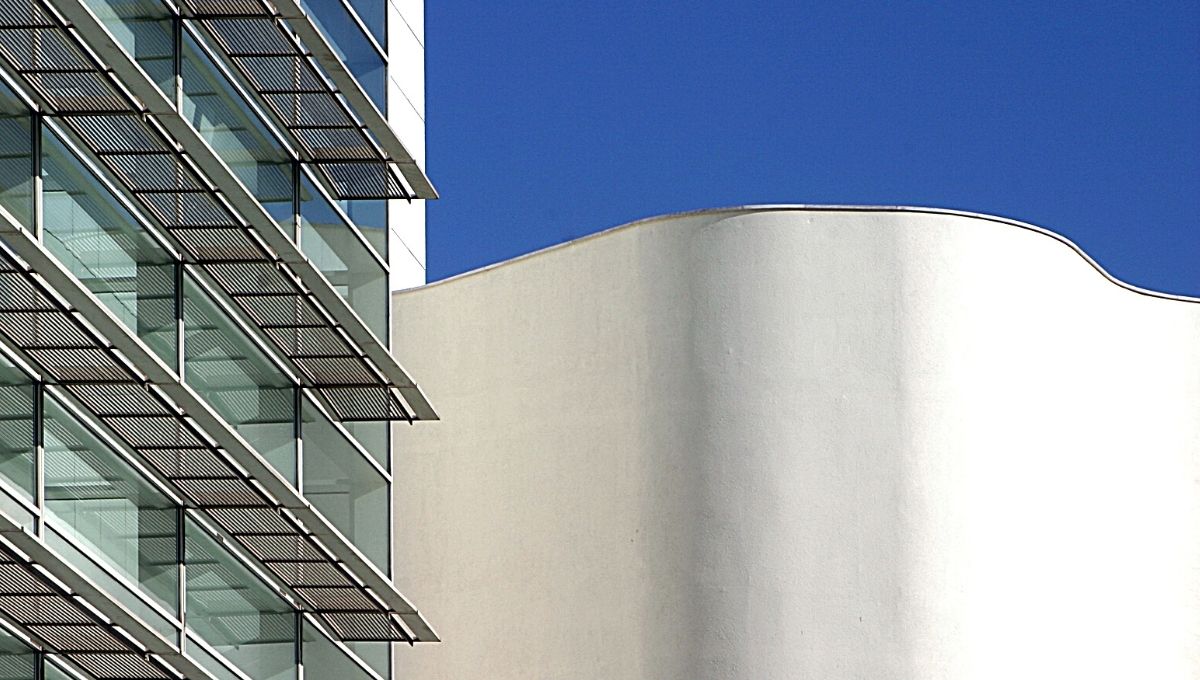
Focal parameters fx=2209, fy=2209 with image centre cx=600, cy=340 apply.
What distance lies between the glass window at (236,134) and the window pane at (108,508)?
415 cm

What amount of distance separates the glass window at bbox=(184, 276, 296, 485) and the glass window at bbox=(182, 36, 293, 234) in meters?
1.66

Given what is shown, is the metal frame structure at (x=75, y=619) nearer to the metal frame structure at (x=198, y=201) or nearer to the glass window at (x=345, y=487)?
the glass window at (x=345, y=487)

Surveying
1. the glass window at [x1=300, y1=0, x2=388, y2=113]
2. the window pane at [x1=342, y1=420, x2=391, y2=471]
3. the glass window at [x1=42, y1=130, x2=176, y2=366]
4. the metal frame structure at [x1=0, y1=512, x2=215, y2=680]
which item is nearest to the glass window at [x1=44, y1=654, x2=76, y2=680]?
the metal frame structure at [x1=0, y1=512, x2=215, y2=680]

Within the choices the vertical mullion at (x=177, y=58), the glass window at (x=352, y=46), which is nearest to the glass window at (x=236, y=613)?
the vertical mullion at (x=177, y=58)

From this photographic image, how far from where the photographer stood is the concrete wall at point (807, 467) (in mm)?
35156

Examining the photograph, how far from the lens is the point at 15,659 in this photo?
74.5 feet

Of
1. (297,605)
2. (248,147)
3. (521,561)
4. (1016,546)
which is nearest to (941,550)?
(1016,546)

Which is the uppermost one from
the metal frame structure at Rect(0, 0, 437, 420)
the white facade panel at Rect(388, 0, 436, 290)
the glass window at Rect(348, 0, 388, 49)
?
the white facade panel at Rect(388, 0, 436, 290)

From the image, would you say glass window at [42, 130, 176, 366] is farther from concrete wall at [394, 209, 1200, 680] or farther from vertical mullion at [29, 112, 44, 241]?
concrete wall at [394, 209, 1200, 680]

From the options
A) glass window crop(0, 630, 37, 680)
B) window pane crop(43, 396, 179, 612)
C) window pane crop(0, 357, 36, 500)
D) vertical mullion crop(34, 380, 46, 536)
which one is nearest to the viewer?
window pane crop(0, 357, 36, 500)

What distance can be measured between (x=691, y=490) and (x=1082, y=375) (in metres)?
7.29

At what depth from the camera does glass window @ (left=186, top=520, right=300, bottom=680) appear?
998 inches

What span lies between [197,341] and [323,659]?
5.47 meters

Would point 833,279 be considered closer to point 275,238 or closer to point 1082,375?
point 1082,375
